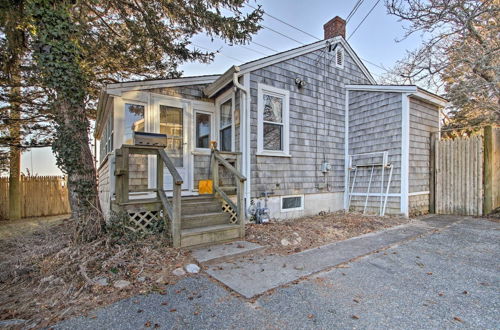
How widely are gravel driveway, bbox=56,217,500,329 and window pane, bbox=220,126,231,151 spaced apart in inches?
142

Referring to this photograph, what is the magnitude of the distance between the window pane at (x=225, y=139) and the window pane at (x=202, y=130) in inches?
14.3

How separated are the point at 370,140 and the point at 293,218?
3.22 metres

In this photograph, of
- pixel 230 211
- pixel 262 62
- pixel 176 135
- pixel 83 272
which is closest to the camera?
pixel 83 272

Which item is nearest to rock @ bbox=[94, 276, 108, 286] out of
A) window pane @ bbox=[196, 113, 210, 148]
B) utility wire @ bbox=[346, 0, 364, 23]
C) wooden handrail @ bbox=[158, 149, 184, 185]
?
wooden handrail @ bbox=[158, 149, 184, 185]

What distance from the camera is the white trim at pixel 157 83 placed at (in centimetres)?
477

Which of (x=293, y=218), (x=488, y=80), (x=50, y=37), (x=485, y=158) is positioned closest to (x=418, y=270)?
(x=293, y=218)

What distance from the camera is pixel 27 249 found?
154 inches

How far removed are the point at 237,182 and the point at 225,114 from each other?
227 centimetres

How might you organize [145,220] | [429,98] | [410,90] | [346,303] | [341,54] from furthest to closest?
1. [341,54]
2. [429,98]
3. [410,90]
4. [145,220]
5. [346,303]

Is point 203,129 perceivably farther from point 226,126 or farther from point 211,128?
point 226,126

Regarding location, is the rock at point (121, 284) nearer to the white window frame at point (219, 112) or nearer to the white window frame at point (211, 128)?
the white window frame at point (211, 128)

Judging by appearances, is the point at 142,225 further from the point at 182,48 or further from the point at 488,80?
the point at 488,80

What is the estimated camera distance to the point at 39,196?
10.2 m

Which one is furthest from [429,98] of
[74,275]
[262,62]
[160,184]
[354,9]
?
[74,275]
